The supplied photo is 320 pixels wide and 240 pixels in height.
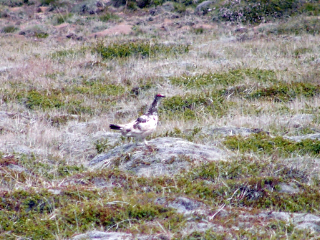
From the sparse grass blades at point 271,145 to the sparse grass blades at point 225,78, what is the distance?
172 inches

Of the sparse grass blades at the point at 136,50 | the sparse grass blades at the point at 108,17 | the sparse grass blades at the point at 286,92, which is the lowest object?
the sparse grass blades at the point at 108,17

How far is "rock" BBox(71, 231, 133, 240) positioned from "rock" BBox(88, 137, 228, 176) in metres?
1.85

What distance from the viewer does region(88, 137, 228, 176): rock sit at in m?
6.27

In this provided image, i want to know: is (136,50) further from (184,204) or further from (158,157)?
(184,204)

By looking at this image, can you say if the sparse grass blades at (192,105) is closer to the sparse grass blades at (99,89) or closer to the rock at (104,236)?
the sparse grass blades at (99,89)

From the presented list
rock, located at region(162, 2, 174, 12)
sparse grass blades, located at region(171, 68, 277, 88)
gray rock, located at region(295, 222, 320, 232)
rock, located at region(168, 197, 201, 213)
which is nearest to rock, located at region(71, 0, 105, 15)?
rock, located at region(162, 2, 174, 12)

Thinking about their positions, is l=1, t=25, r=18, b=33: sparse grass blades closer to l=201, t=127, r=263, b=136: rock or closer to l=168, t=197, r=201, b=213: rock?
l=201, t=127, r=263, b=136: rock

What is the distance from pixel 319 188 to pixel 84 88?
7.49 metres

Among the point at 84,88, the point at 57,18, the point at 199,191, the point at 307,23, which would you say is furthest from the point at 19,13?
the point at 199,191

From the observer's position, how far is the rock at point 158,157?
6.27m

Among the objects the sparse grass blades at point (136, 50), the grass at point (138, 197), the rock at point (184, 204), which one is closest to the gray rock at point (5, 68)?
the sparse grass blades at point (136, 50)

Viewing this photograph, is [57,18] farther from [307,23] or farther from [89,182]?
[89,182]

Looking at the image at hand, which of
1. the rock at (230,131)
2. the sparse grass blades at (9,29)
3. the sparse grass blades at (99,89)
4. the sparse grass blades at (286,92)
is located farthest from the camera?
the sparse grass blades at (9,29)

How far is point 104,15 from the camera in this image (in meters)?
28.4
